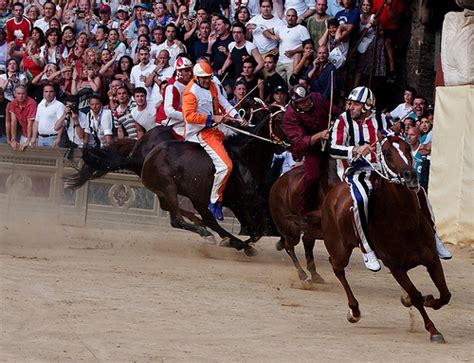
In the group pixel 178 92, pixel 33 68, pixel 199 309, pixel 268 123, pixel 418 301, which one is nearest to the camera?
pixel 418 301

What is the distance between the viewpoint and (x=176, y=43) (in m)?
19.7

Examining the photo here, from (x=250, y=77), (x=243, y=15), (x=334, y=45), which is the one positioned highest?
(x=243, y=15)

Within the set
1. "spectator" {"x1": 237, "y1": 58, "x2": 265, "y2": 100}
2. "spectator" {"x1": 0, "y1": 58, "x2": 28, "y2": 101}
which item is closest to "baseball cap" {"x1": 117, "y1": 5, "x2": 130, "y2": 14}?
"spectator" {"x1": 0, "y1": 58, "x2": 28, "y2": 101}

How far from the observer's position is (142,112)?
18922 mm

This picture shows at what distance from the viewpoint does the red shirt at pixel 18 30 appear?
2178 cm

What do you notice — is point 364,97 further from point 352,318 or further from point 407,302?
point 352,318

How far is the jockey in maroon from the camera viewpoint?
12414 mm

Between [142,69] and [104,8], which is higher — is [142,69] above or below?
below

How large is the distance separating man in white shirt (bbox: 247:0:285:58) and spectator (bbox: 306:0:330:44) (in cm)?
59

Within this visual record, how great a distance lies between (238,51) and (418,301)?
31.8 ft

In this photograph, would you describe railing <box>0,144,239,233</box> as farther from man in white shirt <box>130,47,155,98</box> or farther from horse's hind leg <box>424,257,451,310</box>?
horse's hind leg <box>424,257,451,310</box>

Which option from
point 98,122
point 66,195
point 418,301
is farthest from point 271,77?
point 418,301

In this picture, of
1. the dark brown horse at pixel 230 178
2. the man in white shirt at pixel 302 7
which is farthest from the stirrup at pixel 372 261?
the man in white shirt at pixel 302 7

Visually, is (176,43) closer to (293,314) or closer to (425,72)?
(425,72)
